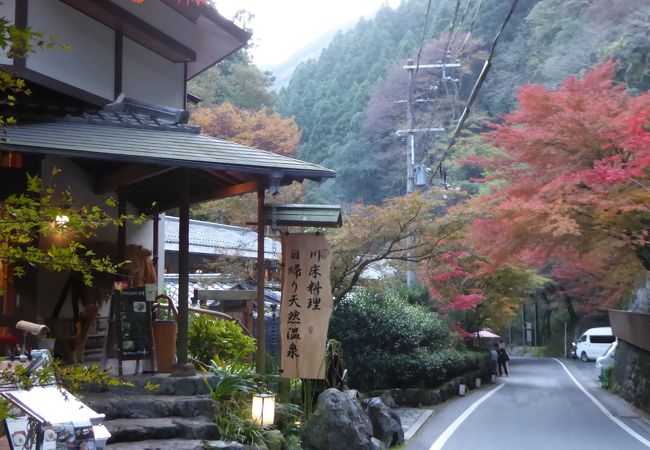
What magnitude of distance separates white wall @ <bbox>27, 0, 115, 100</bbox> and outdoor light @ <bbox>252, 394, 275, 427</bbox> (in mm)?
5475

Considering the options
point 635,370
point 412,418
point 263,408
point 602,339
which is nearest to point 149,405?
point 263,408

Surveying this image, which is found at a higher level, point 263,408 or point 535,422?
point 263,408

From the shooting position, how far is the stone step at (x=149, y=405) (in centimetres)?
821

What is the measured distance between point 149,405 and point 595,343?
127 feet

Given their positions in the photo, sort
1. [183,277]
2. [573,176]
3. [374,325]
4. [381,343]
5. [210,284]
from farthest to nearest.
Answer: [210,284]
[381,343]
[374,325]
[573,176]
[183,277]

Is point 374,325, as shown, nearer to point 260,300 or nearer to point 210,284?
point 210,284

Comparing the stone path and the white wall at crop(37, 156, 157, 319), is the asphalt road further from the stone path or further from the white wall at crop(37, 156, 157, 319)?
the white wall at crop(37, 156, 157, 319)

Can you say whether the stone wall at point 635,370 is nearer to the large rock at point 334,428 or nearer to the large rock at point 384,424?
the large rock at point 384,424

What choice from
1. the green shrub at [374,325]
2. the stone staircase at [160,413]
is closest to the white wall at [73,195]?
the stone staircase at [160,413]

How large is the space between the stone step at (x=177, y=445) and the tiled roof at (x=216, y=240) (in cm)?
1289

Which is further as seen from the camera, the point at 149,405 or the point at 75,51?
the point at 75,51

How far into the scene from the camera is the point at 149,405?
8.48 metres

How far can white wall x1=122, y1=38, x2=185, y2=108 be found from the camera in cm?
1212

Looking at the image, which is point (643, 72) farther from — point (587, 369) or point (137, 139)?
point (137, 139)
